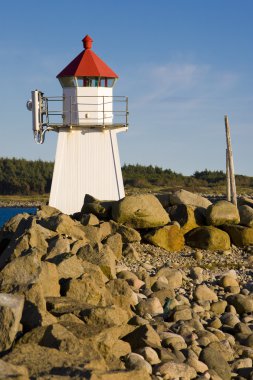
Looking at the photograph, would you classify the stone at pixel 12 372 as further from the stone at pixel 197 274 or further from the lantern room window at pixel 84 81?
the lantern room window at pixel 84 81

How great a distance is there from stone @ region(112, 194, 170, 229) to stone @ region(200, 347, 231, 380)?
9458mm

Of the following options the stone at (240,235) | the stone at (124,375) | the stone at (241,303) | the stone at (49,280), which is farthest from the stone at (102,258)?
the stone at (240,235)

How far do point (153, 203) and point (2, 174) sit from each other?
156ft

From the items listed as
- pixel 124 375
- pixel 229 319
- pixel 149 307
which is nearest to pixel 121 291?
pixel 149 307

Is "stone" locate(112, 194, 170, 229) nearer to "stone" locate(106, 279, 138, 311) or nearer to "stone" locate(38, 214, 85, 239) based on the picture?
"stone" locate(38, 214, 85, 239)

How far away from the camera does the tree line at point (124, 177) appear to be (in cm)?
5894

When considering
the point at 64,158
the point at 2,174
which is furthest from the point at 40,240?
the point at 2,174

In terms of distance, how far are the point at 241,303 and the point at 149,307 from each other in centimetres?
191

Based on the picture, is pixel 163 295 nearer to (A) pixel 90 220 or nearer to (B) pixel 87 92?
(A) pixel 90 220

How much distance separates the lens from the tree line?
58.9m

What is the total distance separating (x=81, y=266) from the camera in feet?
34.0

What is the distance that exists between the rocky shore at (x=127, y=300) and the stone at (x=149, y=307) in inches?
0.6

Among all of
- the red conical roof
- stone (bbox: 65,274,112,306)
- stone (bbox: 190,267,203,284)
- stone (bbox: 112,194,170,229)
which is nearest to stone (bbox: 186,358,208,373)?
stone (bbox: 65,274,112,306)

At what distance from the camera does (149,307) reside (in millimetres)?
10766
